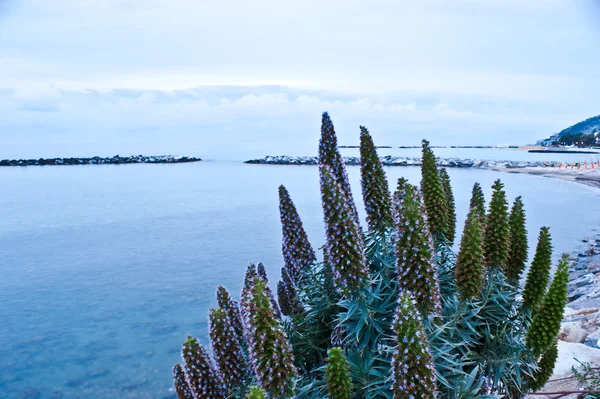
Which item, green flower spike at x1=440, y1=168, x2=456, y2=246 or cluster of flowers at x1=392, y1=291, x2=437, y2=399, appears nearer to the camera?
cluster of flowers at x1=392, y1=291, x2=437, y2=399

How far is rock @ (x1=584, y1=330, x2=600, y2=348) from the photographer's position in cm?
750

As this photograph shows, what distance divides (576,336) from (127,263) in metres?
16.4

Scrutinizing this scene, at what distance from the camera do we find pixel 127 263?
1786 cm

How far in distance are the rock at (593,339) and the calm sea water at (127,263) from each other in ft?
29.1

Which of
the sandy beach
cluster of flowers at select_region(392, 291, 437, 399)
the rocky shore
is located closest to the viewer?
cluster of flowers at select_region(392, 291, 437, 399)

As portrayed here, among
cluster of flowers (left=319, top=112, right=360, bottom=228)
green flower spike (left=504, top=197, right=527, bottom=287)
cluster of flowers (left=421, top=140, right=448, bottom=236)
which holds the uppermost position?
cluster of flowers (left=319, top=112, right=360, bottom=228)

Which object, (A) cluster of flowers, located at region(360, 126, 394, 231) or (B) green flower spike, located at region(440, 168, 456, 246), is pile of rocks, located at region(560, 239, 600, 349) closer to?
(B) green flower spike, located at region(440, 168, 456, 246)

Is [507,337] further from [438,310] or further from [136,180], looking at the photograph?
[136,180]

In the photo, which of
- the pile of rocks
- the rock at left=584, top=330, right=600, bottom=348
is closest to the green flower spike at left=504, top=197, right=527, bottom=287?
the pile of rocks

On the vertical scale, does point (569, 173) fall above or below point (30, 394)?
above

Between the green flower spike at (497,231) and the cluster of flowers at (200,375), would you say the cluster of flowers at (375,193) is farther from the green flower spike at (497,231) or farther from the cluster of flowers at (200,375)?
the cluster of flowers at (200,375)

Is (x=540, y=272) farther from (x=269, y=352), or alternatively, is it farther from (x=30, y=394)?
(x=30, y=394)

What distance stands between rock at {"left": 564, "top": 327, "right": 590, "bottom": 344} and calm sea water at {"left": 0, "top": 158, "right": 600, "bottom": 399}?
28.5 feet

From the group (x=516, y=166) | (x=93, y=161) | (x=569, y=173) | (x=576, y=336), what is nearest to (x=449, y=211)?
(x=576, y=336)
